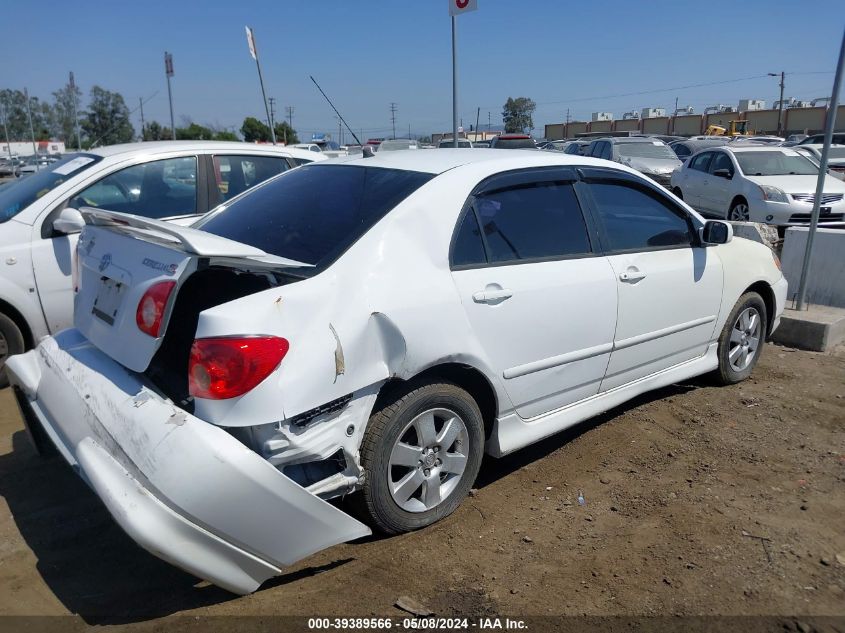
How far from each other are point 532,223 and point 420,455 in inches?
53.9

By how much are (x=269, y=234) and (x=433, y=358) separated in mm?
1045

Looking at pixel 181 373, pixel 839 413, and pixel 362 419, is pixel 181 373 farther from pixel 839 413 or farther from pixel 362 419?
pixel 839 413

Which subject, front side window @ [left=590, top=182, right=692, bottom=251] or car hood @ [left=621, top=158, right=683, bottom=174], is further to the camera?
car hood @ [left=621, top=158, right=683, bottom=174]

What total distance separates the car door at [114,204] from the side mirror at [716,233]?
154 inches

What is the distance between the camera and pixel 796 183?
11.4 metres

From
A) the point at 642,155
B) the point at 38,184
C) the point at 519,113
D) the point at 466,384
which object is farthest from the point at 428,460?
the point at 519,113

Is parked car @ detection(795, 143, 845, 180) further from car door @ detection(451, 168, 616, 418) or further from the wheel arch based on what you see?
the wheel arch

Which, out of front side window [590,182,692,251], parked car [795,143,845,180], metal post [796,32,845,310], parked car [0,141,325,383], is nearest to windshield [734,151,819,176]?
parked car [795,143,845,180]

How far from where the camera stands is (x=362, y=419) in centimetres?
271

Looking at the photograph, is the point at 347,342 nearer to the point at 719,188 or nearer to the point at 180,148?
the point at 180,148

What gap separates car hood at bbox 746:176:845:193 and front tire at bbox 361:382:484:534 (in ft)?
33.3

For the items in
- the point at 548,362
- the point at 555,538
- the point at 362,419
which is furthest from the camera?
the point at 548,362

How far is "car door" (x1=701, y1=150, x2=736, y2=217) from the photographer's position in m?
12.1

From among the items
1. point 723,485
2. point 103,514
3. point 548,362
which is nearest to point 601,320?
point 548,362
